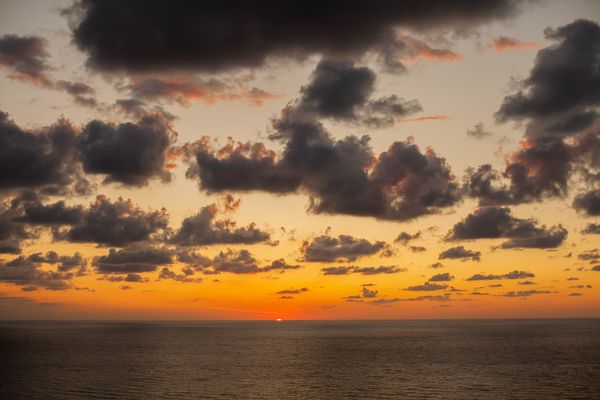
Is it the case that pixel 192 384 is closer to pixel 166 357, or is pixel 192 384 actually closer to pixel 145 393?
pixel 145 393

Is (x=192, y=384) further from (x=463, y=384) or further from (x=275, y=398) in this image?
(x=463, y=384)

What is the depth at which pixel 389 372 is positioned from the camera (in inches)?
4656

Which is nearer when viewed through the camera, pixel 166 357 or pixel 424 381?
pixel 424 381

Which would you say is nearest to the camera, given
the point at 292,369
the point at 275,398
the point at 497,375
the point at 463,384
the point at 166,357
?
the point at 275,398

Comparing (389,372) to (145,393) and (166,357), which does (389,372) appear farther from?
(166,357)

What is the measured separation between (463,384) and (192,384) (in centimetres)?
4542

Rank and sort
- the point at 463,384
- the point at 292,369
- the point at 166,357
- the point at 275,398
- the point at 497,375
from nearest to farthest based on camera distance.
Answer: the point at 275,398 → the point at 463,384 → the point at 497,375 → the point at 292,369 → the point at 166,357

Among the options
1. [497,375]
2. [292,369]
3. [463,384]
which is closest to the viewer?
[463,384]

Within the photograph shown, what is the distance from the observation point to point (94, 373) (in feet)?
382

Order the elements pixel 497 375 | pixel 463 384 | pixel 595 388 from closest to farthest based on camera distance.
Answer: pixel 595 388 → pixel 463 384 → pixel 497 375

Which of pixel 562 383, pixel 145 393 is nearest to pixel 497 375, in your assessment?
pixel 562 383

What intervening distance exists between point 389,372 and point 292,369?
2096cm

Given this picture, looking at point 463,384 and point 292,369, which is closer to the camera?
point 463,384

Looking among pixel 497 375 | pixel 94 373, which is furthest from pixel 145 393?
pixel 497 375
